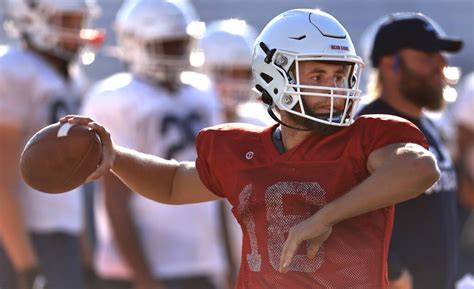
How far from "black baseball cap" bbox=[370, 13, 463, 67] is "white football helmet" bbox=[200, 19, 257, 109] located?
87.2 inches

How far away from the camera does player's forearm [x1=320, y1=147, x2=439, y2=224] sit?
3348mm

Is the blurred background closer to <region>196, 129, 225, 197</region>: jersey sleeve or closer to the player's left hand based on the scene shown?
<region>196, 129, 225, 197</region>: jersey sleeve

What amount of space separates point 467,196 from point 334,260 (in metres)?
3.26

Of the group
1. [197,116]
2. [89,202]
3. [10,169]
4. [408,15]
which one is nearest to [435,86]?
[408,15]

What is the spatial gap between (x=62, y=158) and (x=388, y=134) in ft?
3.13

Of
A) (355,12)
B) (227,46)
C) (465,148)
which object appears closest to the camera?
(465,148)

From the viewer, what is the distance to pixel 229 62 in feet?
24.7

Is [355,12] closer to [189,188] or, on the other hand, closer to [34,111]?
[34,111]

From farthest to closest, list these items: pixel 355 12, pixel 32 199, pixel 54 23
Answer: pixel 355 12 → pixel 54 23 → pixel 32 199

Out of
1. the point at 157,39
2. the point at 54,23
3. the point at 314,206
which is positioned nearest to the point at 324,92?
the point at 314,206

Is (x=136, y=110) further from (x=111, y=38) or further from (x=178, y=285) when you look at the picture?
(x=111, y=38)

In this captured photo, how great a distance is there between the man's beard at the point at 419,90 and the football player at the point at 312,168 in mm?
1260

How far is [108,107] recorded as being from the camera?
6004 mm

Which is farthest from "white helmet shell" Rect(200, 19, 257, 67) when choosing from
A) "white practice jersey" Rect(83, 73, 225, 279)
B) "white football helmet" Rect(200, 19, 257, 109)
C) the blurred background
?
the blurred background
